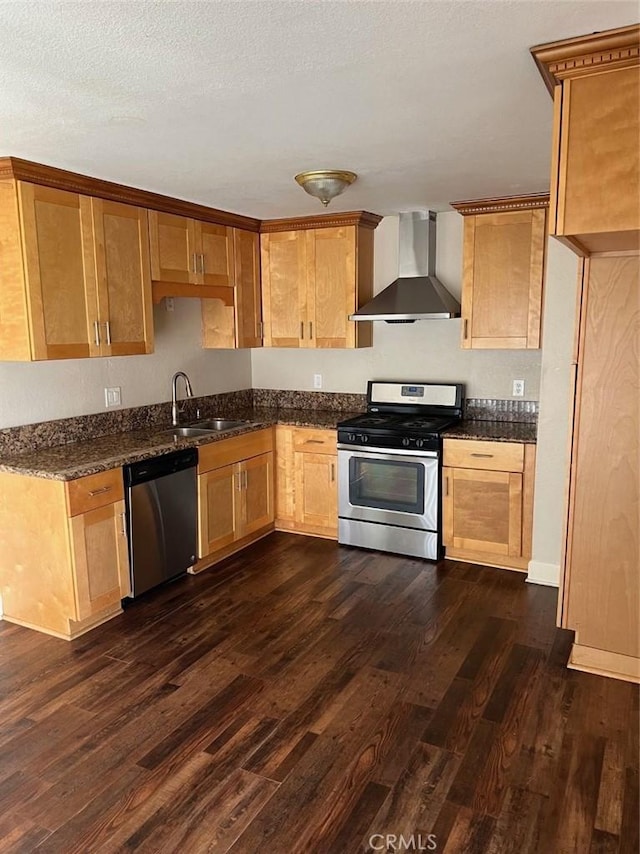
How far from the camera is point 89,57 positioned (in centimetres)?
184

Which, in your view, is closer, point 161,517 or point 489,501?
point 161,517

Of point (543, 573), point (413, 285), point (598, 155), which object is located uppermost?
point (598, 155)

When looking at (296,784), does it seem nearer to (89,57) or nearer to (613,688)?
(613,688)

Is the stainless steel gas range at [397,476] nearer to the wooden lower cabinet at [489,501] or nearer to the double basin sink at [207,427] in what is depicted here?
the wooden lower cabinet at [489,501]

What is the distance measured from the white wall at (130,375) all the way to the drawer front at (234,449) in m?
0.65

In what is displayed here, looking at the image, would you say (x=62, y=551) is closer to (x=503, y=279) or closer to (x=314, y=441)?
(x=314, y=441)

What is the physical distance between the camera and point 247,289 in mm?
4750

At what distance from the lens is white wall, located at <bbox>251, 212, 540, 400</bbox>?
14.6 ft

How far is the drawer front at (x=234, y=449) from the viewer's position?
13.0ft

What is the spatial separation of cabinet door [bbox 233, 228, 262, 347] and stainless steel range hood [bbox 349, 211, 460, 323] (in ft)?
2.62

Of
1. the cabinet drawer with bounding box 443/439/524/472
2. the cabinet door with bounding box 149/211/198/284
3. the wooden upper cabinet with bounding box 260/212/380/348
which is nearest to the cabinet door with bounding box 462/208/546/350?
the cabinet drawer with bounding box 443/439/524/472

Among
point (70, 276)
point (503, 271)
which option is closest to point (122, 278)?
point (70, 276)

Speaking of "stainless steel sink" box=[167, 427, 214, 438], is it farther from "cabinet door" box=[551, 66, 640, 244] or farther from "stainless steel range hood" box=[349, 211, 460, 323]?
"cabinet door" box=[551, 66, 640, 244]

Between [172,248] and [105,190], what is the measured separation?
24.2 inches
